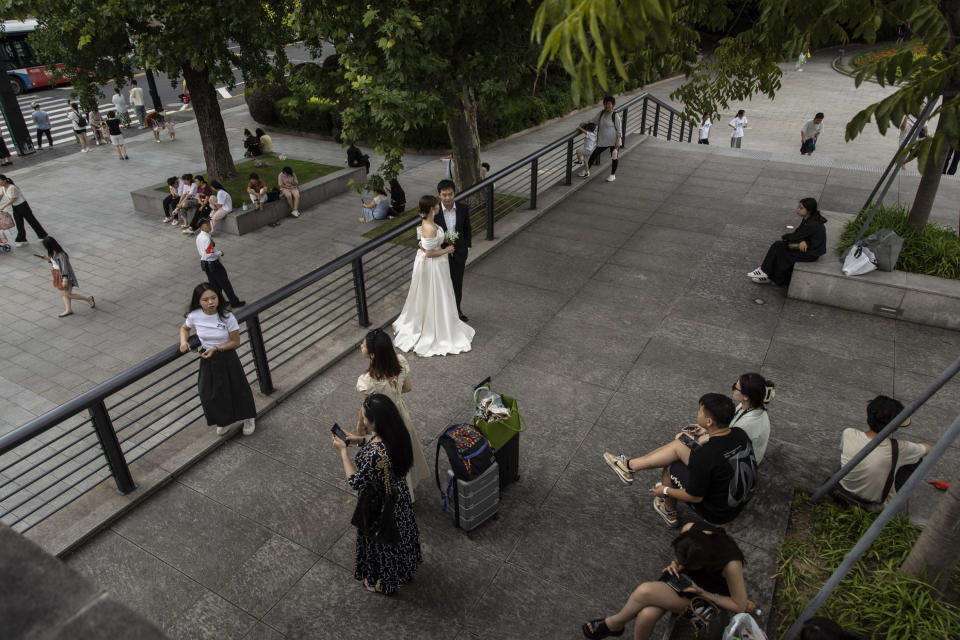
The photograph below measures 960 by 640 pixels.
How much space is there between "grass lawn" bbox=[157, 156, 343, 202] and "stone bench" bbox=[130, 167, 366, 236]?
20.8 inches

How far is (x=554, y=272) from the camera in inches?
390

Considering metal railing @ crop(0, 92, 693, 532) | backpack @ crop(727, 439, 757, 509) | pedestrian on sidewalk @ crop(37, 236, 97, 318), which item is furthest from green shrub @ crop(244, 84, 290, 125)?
backpack @ crop(727, 439, 757, 509)

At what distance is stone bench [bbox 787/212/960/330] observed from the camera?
805 cm

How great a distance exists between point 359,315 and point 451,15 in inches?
182

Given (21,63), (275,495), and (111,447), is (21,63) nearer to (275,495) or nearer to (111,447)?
(111,447)

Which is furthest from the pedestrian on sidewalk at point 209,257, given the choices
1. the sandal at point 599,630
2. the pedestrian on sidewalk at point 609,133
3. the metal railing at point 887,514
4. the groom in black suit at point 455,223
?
the metal railing at point 887,514

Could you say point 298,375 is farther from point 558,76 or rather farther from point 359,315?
point 558,76

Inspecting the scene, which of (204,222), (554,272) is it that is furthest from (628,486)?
(204,222)

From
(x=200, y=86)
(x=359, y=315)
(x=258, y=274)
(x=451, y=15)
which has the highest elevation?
(x=451, y=15)

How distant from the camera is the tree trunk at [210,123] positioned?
54.4ft

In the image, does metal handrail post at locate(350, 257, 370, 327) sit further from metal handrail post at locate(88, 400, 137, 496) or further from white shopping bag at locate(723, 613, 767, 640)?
white shopping bag at locate(723, 613, 767, 640)

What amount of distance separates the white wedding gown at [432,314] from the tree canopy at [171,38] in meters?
5.59

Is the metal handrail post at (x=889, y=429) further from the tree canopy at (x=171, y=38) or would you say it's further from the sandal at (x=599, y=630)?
the tree canopy at (x=171, y=38)

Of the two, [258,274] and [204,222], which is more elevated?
[204,222]
